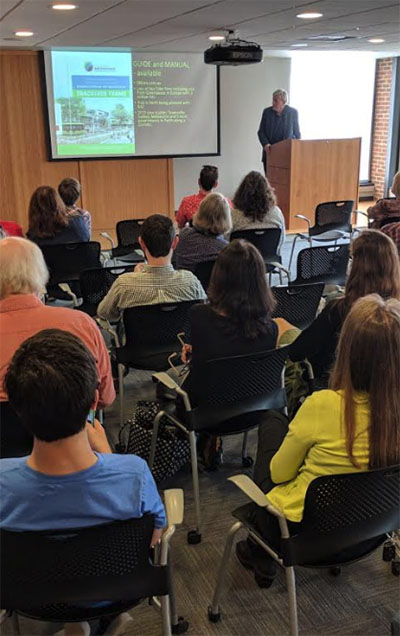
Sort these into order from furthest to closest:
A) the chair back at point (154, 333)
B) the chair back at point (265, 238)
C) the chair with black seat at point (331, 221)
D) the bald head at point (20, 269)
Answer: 1. the chair with black seat at point (331, 221)
2. the chair back at point (265, 238)
3. the chair back at point (154, 333)
4. the bald head at point (20, 269)

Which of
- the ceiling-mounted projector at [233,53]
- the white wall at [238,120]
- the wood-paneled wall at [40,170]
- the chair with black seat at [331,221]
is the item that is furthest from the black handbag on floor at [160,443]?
the white wall at [238,120]

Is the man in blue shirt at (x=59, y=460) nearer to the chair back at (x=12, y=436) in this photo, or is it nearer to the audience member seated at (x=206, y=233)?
the chair back at (x=12, y=436)

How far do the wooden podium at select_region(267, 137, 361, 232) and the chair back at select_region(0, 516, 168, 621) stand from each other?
24.8ft

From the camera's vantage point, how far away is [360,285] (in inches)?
101

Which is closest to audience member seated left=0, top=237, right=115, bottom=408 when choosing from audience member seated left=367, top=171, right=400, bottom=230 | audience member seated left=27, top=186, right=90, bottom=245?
audience member seated left=27, top=186, right=90, bottom=245

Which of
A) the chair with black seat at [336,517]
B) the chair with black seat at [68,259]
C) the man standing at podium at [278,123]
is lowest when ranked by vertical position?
the chair with black seat at [336,517]

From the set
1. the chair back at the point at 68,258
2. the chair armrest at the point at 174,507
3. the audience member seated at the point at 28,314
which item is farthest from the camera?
the chair back at the point at 68,258

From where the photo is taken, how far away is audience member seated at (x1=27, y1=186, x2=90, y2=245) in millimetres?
4613

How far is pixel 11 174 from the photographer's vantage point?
7816mm

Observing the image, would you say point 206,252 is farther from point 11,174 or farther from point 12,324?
point 11,174

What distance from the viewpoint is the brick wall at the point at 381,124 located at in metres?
10.9

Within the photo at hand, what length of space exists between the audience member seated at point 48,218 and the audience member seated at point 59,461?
342 centimetres

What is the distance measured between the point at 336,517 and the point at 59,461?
2.52 feet

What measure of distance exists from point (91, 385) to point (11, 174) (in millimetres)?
7145
